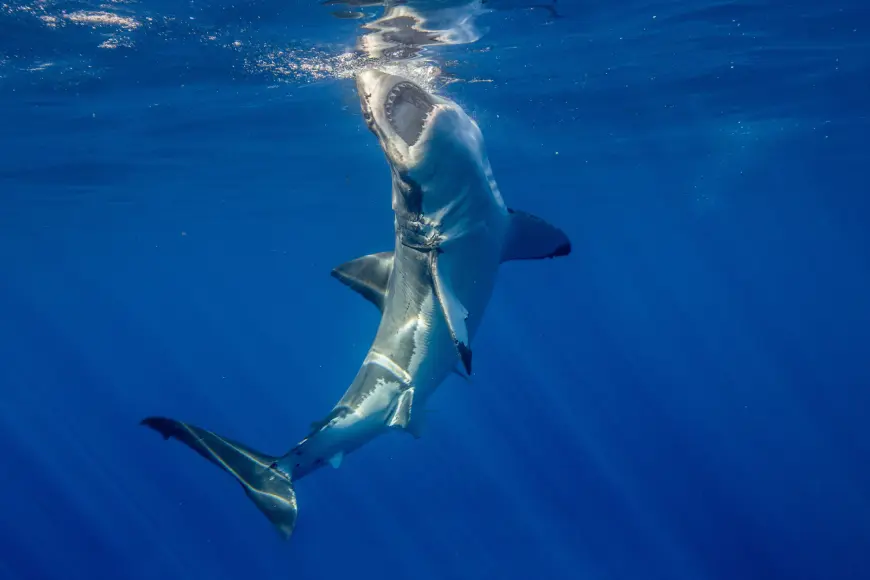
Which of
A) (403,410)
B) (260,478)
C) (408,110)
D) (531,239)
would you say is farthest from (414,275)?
(260,478)

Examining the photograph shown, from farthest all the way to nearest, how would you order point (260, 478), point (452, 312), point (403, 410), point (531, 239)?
point (260, 478), point (403, 410), point (531, 239), point (452, 312)

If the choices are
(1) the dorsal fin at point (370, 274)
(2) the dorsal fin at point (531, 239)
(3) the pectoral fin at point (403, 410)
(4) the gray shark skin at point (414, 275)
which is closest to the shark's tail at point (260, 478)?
(4) the gray shark skin at point (414, 275)

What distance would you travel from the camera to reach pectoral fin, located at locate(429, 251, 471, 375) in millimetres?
3785

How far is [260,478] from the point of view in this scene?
241 inches

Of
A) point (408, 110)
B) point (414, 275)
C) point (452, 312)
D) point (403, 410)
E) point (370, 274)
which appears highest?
point (408, 110)

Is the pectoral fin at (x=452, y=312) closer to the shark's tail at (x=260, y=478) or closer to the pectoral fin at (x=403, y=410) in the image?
the pectoral fin at (x=403, y=410)

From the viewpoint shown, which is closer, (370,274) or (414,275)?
(414,275)

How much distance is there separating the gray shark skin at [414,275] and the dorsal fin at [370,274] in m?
0.01

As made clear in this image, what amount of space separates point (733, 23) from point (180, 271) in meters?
61.4

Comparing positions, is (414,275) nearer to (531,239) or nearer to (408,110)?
(531,239)

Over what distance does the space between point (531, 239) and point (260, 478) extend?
12.1ft

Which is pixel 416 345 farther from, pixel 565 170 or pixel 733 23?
pixel 565 170

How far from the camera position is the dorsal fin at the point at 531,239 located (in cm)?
486

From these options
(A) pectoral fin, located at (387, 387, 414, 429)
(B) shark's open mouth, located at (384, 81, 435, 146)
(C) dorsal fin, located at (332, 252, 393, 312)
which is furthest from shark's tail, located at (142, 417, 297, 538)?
(B) shark's open mouth, located at (384, 81, 435, 146)
